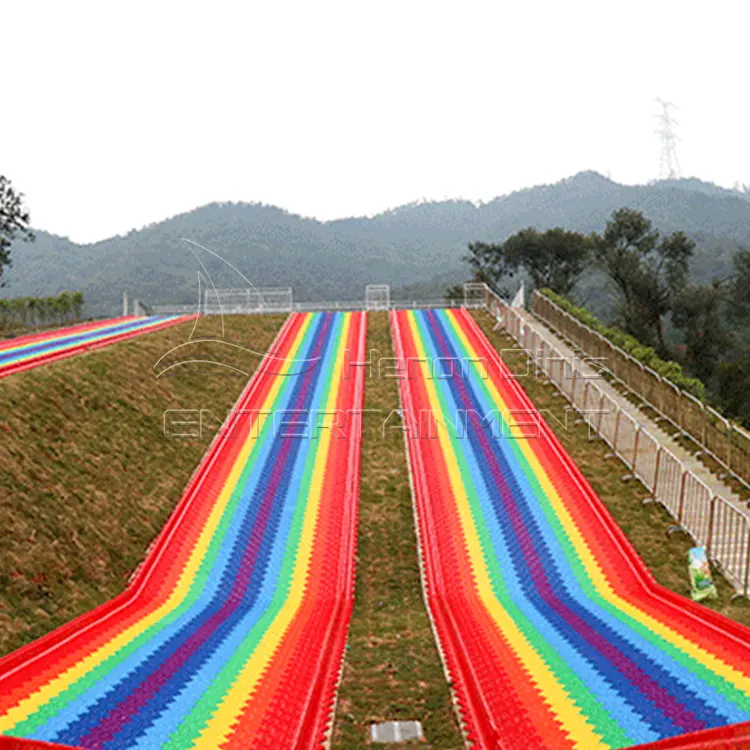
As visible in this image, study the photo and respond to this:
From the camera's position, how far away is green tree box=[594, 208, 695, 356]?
55000mm

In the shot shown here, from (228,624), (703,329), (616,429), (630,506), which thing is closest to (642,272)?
(703,329)

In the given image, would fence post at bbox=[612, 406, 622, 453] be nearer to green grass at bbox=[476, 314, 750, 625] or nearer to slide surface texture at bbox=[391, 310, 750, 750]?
green grass at bbox=[476, 314, 750, 625]

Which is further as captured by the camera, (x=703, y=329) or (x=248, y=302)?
(x=703, y=329)

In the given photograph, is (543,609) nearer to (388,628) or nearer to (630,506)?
(388,628)

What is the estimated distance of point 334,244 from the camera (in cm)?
12656

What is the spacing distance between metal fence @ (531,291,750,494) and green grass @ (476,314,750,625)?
6.72 ft

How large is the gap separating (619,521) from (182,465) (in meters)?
9.79

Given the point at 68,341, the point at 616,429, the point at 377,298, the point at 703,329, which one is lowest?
the point at 616,429

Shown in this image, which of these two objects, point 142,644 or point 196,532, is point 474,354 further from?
point 142,644

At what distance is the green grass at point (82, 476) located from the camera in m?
12.0

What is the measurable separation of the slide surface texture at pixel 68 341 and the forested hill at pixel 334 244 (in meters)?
60.7

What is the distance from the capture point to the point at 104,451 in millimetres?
17156

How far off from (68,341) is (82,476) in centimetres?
1269

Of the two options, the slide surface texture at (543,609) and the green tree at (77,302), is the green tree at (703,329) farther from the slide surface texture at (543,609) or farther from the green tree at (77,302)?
the green tree at (77,302)
